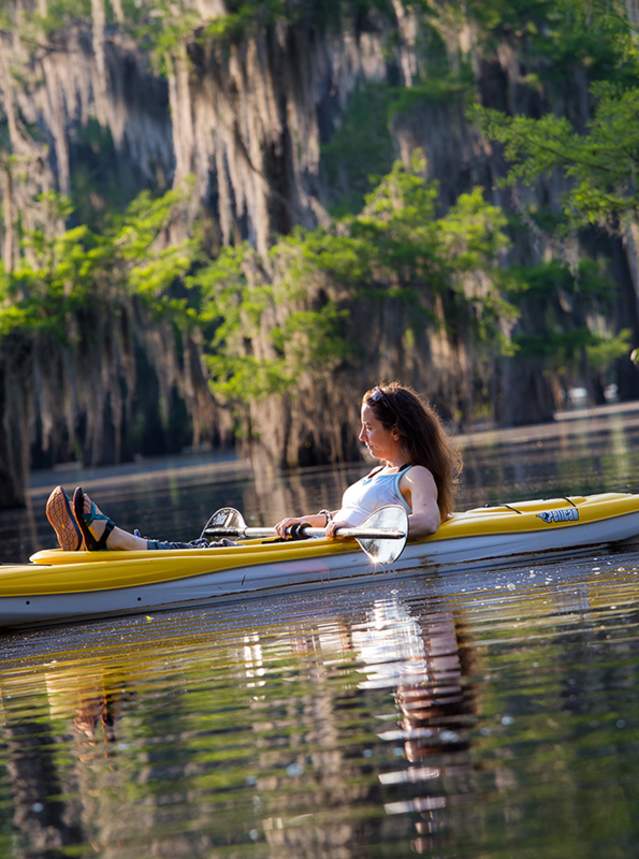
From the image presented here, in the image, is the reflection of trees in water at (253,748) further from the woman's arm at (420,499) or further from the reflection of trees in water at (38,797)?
the woman's arm at (420,499)

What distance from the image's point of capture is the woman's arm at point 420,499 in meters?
9.17

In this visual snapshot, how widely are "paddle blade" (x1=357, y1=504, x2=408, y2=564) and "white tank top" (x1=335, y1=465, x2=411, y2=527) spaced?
0.07 meters

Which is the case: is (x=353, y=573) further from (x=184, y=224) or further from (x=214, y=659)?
(x=184, y=224)

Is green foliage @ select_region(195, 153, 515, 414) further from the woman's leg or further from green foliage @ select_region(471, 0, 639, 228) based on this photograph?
the woman's leg

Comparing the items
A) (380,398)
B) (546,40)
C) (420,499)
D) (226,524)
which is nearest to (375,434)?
(380,398)

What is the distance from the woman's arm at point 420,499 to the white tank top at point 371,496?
5 cm

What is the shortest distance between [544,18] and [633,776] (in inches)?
1306

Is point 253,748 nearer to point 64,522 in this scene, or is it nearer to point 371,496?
point 371,496

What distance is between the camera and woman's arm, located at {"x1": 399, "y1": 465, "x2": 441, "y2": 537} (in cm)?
917

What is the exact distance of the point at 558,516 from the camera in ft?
33.9

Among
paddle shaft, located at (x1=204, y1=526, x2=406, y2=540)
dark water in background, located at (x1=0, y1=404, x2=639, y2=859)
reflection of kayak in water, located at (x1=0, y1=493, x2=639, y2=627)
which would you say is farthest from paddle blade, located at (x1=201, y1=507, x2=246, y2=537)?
dark water in background, located at (x1=0, y1=404, x2=639, y2=859)

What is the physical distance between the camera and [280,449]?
29062 millimetres

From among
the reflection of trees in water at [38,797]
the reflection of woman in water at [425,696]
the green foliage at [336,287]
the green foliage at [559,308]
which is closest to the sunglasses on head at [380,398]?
the reflection of woman in water at [425,696]

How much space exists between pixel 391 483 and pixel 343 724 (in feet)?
14.1
